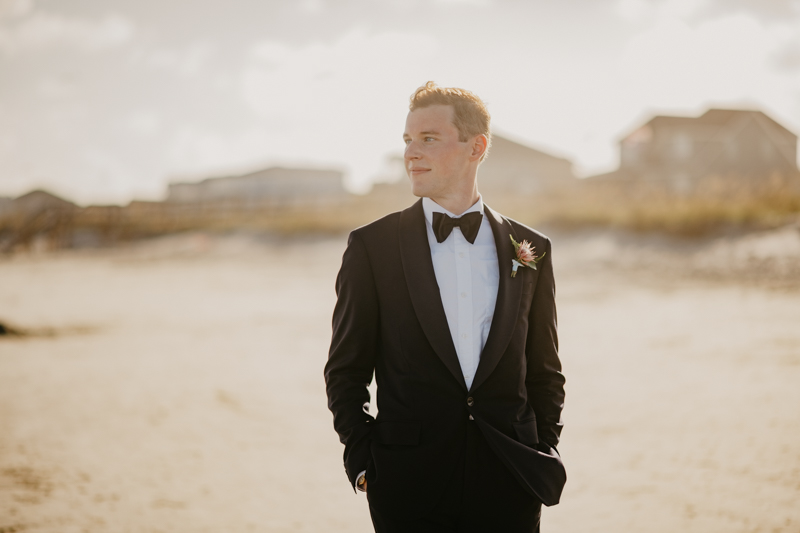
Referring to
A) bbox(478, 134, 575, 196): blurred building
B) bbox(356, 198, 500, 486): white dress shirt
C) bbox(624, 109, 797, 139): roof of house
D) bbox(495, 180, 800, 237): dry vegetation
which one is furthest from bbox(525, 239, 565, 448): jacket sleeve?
bbox(478, 134, 575, 196): blurred building

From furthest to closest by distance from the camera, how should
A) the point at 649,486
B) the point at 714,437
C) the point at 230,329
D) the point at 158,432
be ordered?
1. the point at 230,329
2. the point at 158,432
3. the point at 714,437
4. the point at 649,486

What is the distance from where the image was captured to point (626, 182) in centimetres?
3319

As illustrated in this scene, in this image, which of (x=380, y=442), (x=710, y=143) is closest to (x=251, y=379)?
(x=380, y=442)

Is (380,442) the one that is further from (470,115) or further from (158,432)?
(158,432)

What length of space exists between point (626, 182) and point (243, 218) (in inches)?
933

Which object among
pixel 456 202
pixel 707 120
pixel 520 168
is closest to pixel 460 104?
pixel 456 202

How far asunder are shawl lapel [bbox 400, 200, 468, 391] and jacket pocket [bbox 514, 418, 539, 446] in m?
0.27

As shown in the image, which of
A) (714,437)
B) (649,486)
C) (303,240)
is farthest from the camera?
(303,240)

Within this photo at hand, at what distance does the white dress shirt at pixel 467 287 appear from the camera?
2109 mm

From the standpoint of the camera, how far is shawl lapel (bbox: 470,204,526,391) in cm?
205

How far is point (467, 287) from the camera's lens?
215 centimetres

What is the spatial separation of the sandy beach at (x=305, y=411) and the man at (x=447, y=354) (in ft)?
6.83

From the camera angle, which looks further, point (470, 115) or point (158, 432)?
point (158, 432)

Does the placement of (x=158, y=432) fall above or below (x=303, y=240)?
below
